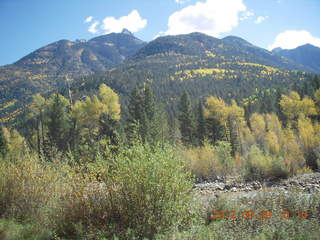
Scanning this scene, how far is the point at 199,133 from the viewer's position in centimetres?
4234

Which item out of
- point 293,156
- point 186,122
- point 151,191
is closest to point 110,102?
point 186,122

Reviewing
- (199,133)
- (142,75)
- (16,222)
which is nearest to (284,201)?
(16,222)

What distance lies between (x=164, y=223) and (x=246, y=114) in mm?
58204

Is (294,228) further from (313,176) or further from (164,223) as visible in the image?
(313,176)

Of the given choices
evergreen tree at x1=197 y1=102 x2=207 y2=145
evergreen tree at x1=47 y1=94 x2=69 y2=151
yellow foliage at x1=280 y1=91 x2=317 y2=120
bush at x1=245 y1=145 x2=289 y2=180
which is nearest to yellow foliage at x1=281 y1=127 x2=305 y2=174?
bush at x1=245 y1=145 x2=289 y2=180

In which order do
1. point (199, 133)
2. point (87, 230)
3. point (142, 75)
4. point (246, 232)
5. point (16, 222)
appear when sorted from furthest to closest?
1. point (142, 75)
2. point (199, 133)
3. point (16, 222)
4. point (87, 230)
5. point (246, 232)

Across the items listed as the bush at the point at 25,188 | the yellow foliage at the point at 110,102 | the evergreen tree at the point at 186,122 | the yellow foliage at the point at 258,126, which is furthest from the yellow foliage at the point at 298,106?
the bush at the point at 25,188

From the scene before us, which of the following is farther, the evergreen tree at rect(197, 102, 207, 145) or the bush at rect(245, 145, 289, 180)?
the evergreen tree at rect(197, 102, 207, 145)

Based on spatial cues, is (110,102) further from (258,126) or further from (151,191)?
(151,191)

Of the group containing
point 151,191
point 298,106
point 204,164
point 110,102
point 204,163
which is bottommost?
point 204,164

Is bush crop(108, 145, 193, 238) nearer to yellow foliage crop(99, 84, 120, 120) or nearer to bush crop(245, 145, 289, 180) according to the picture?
bush crop(245, 145, 289, 180)
